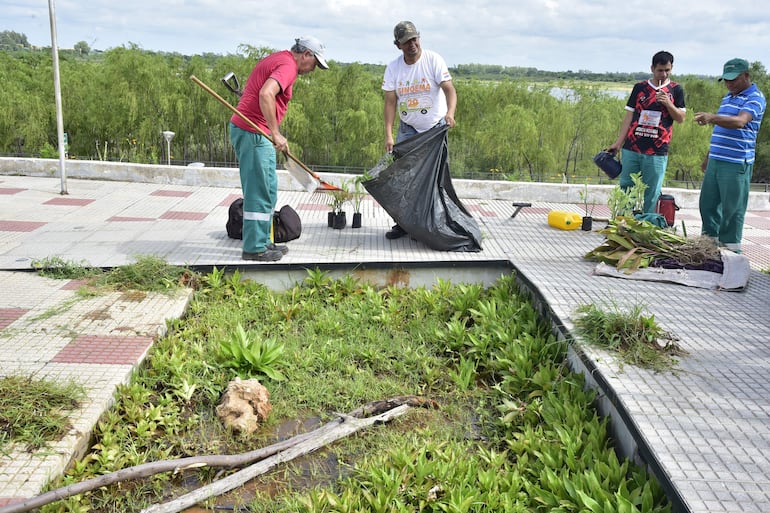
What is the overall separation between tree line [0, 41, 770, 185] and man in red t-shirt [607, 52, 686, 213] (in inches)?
857

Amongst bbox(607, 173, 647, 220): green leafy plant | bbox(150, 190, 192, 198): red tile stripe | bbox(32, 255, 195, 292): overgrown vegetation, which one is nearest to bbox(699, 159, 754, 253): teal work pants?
bbox(607, 173, 647, 220): green leafy plant

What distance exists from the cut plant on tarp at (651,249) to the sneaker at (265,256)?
2.54 metres

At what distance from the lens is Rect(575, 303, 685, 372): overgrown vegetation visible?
3537 millimetres

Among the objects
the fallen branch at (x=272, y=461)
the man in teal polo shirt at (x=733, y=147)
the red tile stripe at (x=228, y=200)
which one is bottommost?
the fallen branch at (x=272, y=461)

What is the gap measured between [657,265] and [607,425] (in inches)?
91.1

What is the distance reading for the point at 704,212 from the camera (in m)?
6.05

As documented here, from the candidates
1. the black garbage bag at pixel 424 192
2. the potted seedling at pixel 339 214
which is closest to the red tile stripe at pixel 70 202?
the potted seedling at pixel 339 214

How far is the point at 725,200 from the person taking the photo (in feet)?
19.0

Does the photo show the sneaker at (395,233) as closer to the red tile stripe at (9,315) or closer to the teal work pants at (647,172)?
the teal work pants at (647,172)

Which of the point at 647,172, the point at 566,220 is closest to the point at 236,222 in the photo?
the point at 566,220

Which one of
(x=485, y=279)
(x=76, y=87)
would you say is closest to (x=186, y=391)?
(x=485, y=279)

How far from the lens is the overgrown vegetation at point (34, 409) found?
2.94 metres

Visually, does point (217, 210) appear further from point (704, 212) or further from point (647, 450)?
point (647, 450)

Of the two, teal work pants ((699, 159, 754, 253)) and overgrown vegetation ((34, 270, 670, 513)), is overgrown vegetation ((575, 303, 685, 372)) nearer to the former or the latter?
overgrown vegetation ((34, 270, 670, 513))
